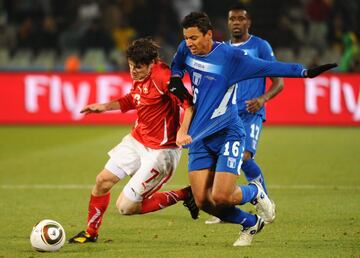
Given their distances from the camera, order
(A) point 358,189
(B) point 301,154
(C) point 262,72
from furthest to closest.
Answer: (B) point 301,154 → (A) point 358,189 → (C) point 262,72

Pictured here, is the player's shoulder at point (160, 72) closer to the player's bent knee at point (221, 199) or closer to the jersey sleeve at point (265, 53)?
the player's bent knee at point (221, 199)

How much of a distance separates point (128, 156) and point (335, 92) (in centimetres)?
1137

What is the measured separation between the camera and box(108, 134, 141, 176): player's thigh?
7277 millimetres

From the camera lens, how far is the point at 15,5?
925 inches

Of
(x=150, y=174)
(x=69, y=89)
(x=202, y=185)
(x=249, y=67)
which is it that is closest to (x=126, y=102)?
(x=150, y=174)

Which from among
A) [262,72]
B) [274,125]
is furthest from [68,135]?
[262,72]

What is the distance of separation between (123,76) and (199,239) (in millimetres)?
11204

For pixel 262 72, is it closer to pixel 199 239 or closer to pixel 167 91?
pixel 167 91

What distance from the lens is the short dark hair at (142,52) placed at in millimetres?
7059

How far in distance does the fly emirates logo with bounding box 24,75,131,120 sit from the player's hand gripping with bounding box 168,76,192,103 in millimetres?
11307

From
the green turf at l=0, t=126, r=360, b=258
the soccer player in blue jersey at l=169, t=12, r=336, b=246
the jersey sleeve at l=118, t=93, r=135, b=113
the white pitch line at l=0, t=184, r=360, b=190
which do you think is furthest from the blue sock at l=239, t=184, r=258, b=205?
the white pitch line at l=0, t=184, r=360, b=190

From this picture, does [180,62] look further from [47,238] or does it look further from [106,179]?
[47,238]

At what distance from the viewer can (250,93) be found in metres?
8.60

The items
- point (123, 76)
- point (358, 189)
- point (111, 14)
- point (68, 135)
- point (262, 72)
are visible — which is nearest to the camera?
point (262, 72)
